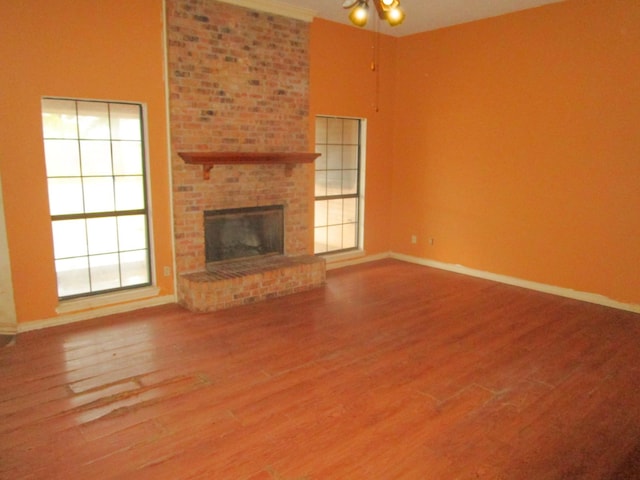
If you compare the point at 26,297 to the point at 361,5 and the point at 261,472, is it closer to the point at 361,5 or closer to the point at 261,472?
the point at 261,472

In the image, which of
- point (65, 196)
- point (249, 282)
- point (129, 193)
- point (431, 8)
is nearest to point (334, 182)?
point (249, 282)

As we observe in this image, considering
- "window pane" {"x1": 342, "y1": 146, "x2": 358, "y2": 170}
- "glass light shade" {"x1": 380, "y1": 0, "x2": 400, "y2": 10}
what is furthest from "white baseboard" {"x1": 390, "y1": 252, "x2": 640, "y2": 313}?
"glass light shade" {"x1": 380, "y1": 0, "x2": 400, "y2": 10}

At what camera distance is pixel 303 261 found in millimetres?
5527

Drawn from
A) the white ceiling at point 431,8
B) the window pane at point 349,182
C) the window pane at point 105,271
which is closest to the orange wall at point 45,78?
the window pane at point 105,271

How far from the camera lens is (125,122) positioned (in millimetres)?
4555

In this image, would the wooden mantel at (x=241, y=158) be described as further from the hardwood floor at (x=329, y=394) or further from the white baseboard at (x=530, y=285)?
the white baseboard at (x=530, y=285)

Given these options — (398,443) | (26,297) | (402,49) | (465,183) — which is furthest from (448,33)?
(26,297)

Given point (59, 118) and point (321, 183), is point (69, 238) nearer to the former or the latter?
point (59, 118)

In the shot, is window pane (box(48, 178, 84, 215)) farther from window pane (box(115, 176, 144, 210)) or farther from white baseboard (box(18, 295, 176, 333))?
white baseboard (box(18, 295, 176, 333))

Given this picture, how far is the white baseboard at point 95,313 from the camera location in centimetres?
416

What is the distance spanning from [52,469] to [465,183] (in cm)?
528

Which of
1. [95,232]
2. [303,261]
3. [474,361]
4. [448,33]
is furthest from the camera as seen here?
[448,33]

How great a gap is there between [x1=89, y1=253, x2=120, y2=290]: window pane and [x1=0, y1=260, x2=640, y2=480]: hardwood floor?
403 mm

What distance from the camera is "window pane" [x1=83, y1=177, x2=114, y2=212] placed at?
4414mm
